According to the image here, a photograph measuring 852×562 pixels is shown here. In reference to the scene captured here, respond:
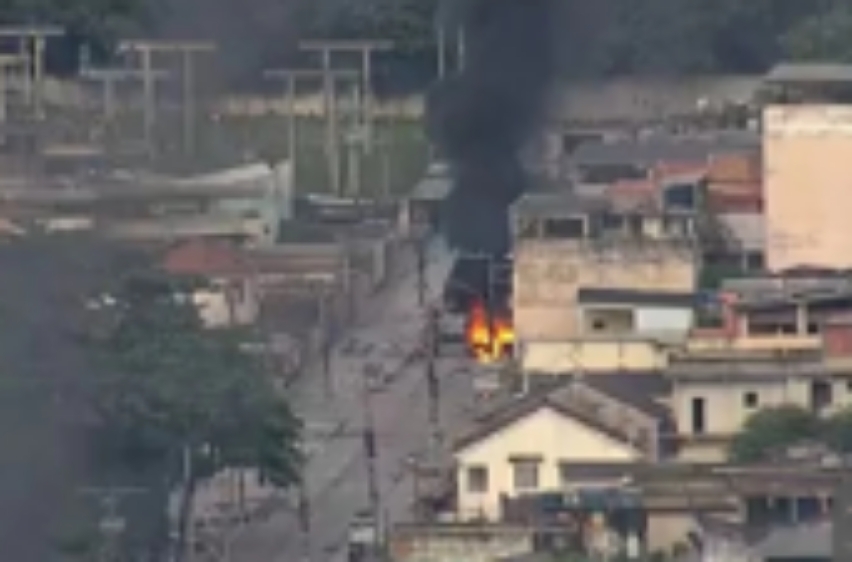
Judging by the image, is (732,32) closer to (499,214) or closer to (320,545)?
(499,214)

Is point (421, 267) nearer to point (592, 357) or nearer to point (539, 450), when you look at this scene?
point (592, 357)

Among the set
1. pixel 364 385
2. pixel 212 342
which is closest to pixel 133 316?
pixel 212 342

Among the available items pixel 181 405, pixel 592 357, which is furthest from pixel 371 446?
pixel 181 405

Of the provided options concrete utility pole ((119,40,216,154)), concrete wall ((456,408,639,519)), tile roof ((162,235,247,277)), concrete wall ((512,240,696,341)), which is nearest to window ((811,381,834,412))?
concrete wall ((456,408,639,519))

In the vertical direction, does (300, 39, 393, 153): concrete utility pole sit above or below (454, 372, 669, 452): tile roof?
above

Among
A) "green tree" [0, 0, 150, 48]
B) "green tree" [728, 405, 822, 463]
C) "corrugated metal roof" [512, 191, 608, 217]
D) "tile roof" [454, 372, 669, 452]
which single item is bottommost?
"green tree" [728, 405, 822, 463]

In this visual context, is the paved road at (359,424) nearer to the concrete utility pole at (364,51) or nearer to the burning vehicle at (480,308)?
the burning vehicle at (480,308)

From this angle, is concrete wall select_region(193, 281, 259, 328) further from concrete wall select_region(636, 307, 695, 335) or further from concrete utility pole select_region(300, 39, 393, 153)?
concrete utility pole select_region(300, 39, 393, 153)
